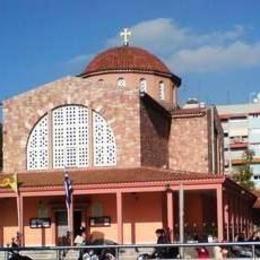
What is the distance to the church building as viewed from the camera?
40156 millimetres

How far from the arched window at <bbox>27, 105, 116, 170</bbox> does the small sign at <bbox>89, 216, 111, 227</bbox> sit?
3.14 meters

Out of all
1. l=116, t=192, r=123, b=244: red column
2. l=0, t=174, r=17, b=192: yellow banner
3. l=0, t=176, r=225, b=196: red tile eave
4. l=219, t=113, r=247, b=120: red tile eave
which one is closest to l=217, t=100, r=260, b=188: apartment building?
l=219, t=113, r=247, b=120: red tile eave

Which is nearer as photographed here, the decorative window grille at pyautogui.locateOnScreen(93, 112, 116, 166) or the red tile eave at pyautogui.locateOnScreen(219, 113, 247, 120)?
the decorative window grille at pyautogui.locateOnScreen(93, 112, 116, 166)

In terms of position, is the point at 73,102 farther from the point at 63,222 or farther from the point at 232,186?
the point at 232,186

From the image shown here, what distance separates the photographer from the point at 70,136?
45.6 meters

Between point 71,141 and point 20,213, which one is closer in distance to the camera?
point 20,213

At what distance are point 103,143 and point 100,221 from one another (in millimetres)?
4488

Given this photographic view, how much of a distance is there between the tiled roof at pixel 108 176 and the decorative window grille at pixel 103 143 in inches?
34.2

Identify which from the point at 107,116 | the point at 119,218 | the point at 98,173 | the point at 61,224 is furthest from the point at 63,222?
the point at 107,116

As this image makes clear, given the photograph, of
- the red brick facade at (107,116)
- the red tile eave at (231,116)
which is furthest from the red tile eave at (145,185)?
the red tile eave at (231,116)

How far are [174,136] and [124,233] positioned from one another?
11.0m

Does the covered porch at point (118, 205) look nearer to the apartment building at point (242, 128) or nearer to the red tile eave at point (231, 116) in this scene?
the apartment building at point (242, 128)

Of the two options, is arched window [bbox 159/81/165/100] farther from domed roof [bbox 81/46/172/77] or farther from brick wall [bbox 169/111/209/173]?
brick wall [bbox 169/111/209/173]

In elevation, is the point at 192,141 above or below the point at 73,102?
below
